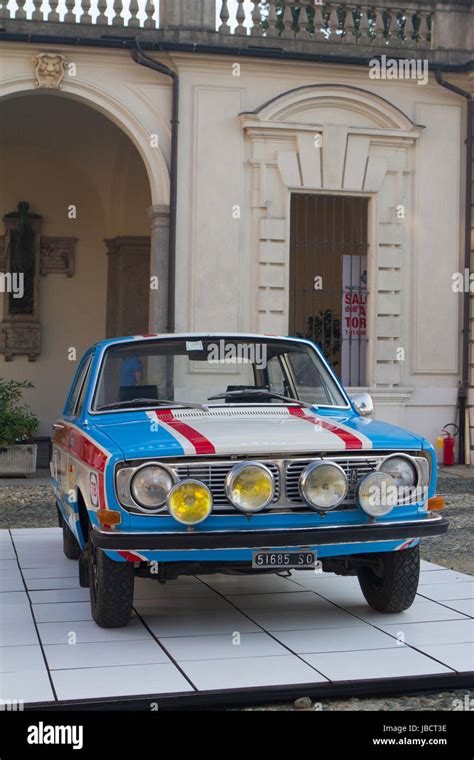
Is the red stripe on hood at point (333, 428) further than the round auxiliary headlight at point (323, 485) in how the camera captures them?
Yes

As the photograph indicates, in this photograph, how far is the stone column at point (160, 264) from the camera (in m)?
14.5

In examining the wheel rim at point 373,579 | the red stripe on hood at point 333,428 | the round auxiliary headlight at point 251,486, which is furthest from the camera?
the wheel rim at point 373,579

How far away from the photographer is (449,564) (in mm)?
8039

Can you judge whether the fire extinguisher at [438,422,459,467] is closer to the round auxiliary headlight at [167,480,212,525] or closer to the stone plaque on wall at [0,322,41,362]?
the stone plaque on wall at [0,322,41,362]

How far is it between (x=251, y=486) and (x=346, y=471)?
20.8 inches

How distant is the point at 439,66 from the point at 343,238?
8.99 ft

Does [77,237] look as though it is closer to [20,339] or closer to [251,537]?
[20,339]

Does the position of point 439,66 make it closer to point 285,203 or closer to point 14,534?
point 285,203

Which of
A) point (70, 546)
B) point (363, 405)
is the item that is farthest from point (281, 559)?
point (70, 546)

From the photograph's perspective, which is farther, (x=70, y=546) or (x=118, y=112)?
(x=118, y=112)

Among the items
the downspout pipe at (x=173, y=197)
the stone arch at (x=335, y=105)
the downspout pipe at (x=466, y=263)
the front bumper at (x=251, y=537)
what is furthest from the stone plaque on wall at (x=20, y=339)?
the front bumper at (x=251, y=537)

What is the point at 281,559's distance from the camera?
531cm

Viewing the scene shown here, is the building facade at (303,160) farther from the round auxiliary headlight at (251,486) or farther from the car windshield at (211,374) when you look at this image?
the round auxiliary headlight at (251,486)
